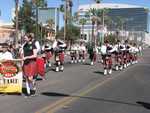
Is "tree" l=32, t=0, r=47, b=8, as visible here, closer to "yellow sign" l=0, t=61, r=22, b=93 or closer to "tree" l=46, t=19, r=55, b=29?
"tree" l=46, t=19, r=55, b=29

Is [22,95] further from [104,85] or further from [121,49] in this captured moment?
[121,49]

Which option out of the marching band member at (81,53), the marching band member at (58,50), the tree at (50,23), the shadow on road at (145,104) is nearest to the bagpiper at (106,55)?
the marching band member at (58,50)

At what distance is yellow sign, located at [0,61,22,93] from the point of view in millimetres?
15148

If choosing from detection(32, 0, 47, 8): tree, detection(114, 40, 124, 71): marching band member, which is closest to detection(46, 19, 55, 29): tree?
detection(32, 0, 47, 8): tree

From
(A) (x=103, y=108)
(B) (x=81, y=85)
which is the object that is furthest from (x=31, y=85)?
(B) (x=81, y=85)

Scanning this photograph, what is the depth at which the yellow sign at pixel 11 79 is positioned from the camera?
1515 cm

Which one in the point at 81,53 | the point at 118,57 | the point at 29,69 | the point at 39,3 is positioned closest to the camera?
the point at 29,69

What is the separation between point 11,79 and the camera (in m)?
15.2

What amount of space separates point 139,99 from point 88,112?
3.45 metres

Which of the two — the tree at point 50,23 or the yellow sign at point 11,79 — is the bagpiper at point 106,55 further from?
the tree at point 50,23

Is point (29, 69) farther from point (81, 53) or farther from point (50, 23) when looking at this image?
point (50, 23)

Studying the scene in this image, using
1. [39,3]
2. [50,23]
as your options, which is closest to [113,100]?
[39,3]

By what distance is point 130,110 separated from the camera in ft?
41.3

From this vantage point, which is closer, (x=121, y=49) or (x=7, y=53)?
(x=7, y=53)
